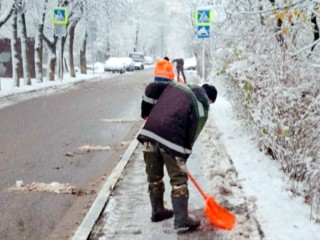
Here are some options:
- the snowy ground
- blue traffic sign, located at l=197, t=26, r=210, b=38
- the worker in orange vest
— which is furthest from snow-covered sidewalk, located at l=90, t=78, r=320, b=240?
blue traffic sign, located at l=197, t=26, r=210, b=38

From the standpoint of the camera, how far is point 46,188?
21.9 feet

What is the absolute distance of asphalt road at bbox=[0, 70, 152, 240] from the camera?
546 cm

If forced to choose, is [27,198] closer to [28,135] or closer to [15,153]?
[15,153]

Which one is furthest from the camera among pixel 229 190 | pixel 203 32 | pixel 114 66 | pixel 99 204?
pixel 114 66

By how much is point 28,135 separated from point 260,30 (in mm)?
5644

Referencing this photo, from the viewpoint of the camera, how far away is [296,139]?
19.1 ft

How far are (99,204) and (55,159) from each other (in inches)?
118

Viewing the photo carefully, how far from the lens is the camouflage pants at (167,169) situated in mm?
4934

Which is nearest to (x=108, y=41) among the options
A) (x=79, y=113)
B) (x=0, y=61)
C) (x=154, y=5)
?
(x=154, y=5)

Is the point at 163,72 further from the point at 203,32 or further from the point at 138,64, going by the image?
the point at 138,64

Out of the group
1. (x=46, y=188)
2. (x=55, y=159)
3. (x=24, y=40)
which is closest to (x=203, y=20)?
(x=55, y=159)

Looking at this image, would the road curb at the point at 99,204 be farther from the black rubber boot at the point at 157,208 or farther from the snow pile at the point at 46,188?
the black rubber boot at the point at 157,208

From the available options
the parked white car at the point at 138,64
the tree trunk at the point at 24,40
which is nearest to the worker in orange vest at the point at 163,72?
the tree trunk at the point at 24,40

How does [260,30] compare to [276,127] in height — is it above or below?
above
